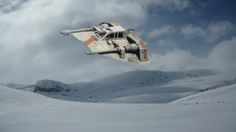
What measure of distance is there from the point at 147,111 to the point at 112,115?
3516 millimetres

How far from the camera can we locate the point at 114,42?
2062cm

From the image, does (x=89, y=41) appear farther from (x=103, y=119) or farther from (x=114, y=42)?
(x=103, y=119)

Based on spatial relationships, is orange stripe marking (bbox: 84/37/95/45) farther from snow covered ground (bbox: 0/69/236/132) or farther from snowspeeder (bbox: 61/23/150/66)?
snow covered ground (bbox: 0/69/236/132)

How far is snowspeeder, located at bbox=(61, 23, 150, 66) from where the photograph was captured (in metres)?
19.7

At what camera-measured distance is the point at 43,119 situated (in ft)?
86.1

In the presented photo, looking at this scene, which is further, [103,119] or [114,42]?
[103,119]

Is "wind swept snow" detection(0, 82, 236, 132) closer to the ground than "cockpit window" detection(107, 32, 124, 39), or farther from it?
closer to the ground

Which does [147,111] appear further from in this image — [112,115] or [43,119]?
[43,119]

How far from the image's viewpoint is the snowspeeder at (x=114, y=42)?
775 inches

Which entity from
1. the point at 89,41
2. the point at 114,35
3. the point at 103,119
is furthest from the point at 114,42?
the point at 103,119

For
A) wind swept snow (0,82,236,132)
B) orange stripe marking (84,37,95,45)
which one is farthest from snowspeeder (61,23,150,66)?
wind swept snow (0,82,236,132)

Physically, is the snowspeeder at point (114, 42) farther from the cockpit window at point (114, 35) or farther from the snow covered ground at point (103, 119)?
the snow covered ground at point (103, 119)

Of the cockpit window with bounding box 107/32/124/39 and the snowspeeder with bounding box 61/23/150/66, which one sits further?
the cockpit window with bounding box 107/32/124/39

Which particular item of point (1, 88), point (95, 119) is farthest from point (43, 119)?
point (1, 88)
